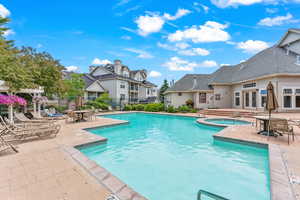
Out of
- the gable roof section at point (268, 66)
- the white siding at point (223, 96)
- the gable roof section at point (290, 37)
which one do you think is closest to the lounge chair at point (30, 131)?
the gable roof section at point (268, 66)

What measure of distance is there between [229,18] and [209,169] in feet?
54.2

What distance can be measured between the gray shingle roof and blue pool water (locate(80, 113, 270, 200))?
1230cm

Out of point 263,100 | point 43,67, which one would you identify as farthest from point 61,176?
point 263,100

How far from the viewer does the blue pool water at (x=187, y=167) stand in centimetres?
356

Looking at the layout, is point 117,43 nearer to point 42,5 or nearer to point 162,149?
point 42,5

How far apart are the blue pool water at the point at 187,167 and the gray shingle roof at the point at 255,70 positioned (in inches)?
484

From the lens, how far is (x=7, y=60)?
9594 millimetres

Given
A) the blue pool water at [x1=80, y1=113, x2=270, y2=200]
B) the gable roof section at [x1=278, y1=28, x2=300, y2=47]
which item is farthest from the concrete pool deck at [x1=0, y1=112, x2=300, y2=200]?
the gable roof section at [x1=278, y1=28, x2=300, y2=47]

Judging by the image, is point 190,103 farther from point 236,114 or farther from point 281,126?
point 281,126

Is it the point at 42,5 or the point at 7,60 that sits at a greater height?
the point at 42,5

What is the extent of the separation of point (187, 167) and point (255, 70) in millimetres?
17033

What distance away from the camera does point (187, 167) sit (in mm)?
4797

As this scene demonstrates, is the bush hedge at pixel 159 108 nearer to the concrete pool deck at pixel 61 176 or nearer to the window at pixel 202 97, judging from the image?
the window at pixel 202 97

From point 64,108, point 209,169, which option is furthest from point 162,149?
point 64,108
